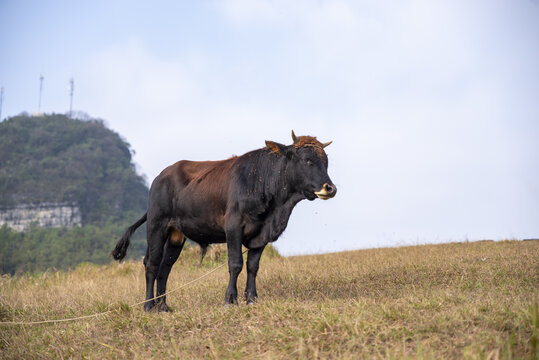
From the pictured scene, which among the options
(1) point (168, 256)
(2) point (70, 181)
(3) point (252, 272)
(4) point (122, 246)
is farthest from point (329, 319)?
(2) point (70, 181)

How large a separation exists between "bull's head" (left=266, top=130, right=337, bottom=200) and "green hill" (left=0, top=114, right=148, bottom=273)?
69.8 meters

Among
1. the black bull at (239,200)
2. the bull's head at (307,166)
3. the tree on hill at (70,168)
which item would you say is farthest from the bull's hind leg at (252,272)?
the tree on hill at (70,168)

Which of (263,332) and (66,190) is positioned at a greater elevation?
(66,190)

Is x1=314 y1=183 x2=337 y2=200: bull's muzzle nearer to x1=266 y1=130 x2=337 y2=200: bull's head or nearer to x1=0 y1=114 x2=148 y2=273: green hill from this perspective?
x1=266 y1=130 x2=337 y2=200: bull's head

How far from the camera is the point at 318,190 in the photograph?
765cm

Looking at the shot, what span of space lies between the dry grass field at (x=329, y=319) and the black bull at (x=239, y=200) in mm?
857

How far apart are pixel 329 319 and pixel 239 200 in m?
2.59

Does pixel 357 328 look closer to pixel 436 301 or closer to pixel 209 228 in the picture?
pixel 436 301

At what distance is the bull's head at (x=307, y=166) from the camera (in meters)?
7.66

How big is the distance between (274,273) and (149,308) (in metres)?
3.76

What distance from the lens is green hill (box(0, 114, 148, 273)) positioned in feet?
260

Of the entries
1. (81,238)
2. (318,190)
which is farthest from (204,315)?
(81,238)

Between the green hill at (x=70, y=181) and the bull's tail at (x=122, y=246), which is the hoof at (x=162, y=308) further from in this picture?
the green hill at (x=70, y=181)

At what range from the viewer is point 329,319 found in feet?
19.6
